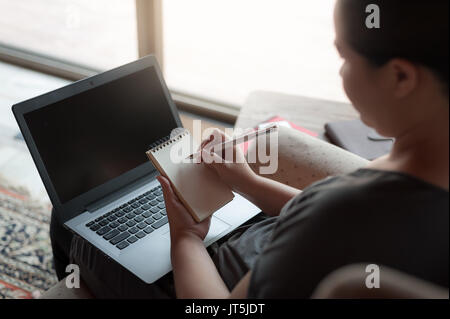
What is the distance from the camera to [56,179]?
92 centimetres

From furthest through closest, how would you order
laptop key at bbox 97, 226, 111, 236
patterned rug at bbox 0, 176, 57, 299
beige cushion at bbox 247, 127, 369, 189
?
1. patterned rug at bbox 0, 176, 57, 299
2. beige cushion at bbox 247, 127, 369, 189
3. laptop key at bbox 97, 226, 111, 236

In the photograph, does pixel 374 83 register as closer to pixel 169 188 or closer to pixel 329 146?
pixel 169 188

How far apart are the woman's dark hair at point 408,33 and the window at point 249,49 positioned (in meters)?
1.53

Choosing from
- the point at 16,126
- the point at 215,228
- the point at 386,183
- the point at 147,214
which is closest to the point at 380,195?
the point at 386,183

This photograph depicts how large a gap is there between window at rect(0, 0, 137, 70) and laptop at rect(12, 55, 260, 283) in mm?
1349

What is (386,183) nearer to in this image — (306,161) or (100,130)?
(306,161)

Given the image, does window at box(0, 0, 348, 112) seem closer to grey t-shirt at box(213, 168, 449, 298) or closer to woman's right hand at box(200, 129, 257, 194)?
woman's right hand at box(200, 129, 257, 194)

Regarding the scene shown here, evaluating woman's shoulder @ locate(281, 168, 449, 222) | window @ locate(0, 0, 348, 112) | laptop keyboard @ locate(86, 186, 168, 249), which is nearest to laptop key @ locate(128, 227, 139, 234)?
laptop keyboard @ locate(86, 186, 168, 249)

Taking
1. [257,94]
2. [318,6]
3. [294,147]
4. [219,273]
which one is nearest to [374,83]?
[219,273]

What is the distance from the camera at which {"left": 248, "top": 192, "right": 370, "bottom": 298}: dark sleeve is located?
0.53m

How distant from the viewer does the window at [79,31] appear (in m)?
2.39

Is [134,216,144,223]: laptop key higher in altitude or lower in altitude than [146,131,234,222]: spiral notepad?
lower

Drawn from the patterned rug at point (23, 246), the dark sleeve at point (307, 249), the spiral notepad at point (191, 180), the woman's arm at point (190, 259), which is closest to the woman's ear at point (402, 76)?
the dark sleeve at point (307, 249)

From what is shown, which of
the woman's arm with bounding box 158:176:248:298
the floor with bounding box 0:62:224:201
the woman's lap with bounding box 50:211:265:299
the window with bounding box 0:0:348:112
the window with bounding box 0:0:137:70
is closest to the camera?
the woman's arm with bounding box 158:176:248:298
